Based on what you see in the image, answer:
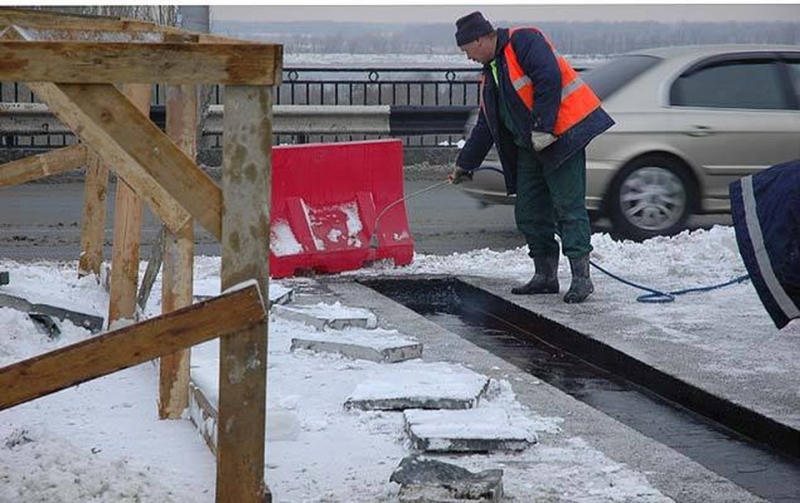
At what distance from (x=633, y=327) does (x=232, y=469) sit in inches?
148

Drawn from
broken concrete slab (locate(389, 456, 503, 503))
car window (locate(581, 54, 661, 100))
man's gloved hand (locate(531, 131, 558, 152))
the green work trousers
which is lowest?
broken concrete slab (locate(389, 456, 503, 503))

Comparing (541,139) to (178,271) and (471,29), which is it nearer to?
(471,29)

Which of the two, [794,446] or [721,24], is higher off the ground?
[721,24]

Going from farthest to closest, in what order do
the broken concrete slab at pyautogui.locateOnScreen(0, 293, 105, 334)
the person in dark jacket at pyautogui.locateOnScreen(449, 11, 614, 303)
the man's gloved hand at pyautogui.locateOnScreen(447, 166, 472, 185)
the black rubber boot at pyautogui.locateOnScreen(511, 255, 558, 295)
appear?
1. the man's gloved hand at pyautogui.locateOnScreen(447, 166, 472, 185)
2. the black rubber boot at pyautogui.locateOnScreen(511, 255, 558, 295)
3. the person in dark jacket at pyautogui.locateOnScreen(449, 11, 614, 303)
4. the broken concrete slab at pyautogui.locateOnScreen(0, 293, 105, 334)

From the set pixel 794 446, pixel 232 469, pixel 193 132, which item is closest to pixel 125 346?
pixel 232 469

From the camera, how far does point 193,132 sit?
18.0 feet

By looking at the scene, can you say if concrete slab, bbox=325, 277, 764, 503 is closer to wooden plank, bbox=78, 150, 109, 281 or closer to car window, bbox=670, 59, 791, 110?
wooden plank, bbox=78, 150, 109, 281

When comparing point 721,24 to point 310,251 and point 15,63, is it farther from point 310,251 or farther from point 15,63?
point 15,63

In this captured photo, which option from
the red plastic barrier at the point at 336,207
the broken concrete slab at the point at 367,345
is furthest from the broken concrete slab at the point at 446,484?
the red plastic barrier at the point at 336,207

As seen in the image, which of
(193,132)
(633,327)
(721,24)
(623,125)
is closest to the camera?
(193,132)

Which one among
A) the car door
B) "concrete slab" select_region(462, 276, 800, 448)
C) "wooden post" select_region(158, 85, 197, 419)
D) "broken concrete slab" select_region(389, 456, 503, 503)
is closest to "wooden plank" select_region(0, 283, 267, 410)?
"broken concrete slab" select_region(389, 456, 503, 503)

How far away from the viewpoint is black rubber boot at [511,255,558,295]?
28.1 feet

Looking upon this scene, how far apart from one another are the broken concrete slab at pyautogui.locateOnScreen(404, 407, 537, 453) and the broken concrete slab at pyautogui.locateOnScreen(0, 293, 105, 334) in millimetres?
2176

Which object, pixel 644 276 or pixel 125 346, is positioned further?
pixel 644 276
